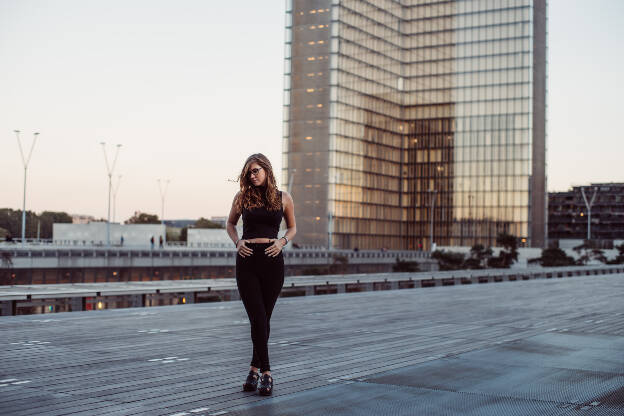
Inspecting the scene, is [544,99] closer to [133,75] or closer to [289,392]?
[133,75]

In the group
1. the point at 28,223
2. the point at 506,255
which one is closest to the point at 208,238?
the point at 506,255

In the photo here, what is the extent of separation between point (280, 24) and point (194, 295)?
98.3 meters

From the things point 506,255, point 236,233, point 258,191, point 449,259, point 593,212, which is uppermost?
point 593,212

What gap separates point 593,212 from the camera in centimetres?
15888

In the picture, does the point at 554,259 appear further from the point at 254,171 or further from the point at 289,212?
the point at 254,171

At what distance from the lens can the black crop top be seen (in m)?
6.21

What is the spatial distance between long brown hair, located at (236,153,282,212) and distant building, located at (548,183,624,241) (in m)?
158

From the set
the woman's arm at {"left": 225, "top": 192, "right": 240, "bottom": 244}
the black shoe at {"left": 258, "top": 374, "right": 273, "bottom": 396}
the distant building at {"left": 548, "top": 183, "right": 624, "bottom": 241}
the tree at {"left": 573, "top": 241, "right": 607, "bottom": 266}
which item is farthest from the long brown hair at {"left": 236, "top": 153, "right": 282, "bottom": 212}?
the distant building at {"left": 548, "top": 183, "right": 624, "bottom": 241}

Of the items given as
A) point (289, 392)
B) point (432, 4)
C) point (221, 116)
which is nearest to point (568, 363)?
point (289, 392)

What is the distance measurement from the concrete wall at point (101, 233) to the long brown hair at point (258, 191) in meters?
74.5

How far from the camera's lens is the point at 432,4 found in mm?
120312

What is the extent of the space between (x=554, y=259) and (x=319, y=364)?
73.6 metres

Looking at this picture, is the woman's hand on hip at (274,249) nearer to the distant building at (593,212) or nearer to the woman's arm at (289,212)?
the woman's arm at (289,212)

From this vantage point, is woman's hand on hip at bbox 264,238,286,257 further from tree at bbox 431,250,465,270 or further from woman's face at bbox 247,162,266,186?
tree at bbox 431,250,465,270
